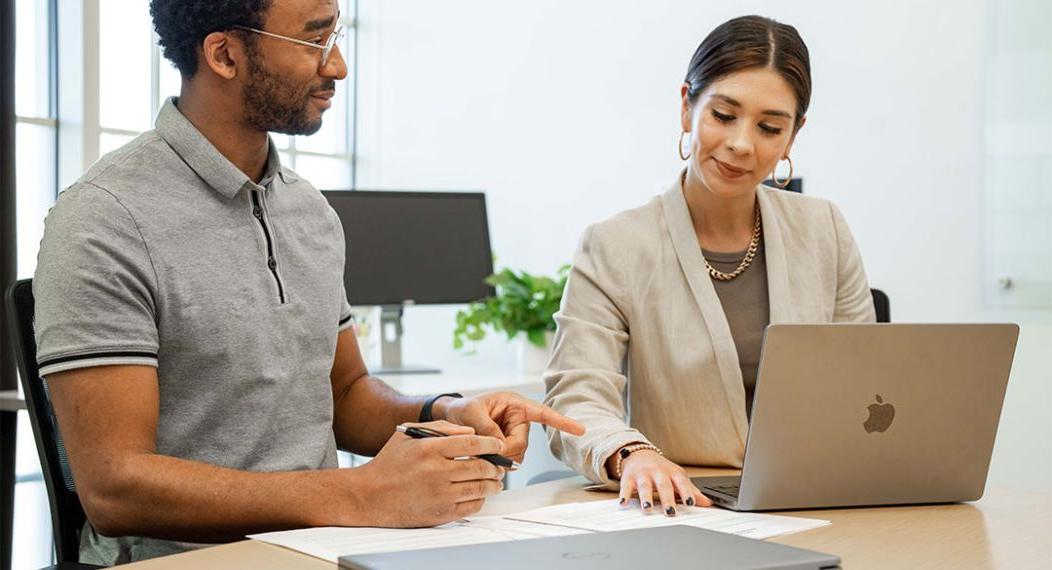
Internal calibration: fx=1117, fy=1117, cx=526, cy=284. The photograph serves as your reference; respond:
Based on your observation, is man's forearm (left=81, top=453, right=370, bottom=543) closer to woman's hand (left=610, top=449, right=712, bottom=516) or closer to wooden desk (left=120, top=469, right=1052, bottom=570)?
wooden desk (left=120, top=469, right=1052, bottom=570)

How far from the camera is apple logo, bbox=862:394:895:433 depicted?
4.52 ft

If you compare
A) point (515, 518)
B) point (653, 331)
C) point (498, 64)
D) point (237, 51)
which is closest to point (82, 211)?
point (237, 51)

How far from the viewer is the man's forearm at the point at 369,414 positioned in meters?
1.71

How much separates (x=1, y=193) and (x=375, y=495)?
2.99m

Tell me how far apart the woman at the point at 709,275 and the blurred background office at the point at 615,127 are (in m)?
1.73

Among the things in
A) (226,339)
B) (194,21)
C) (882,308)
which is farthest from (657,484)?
(882,308)

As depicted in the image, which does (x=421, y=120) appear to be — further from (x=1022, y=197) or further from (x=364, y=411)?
(x=364, y=411)

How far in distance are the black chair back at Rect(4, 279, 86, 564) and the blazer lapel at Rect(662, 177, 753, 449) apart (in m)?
0.99

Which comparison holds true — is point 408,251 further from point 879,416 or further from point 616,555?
point 616,555

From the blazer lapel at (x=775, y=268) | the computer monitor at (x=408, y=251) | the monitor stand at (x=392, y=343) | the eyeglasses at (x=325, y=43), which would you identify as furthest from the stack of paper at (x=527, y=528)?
the monitor stand at (x=392, y=343)

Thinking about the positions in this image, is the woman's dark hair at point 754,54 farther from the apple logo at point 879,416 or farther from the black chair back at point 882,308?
the apple logo at point 879,416

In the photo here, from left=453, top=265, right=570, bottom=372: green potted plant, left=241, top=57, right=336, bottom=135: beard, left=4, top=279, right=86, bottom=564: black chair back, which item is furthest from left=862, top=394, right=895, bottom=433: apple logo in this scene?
left=453, top=265, right=570, bottom=372: green potted plant

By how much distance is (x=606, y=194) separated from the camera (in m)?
4.57

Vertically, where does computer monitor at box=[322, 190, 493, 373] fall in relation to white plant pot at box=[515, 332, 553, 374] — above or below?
above
